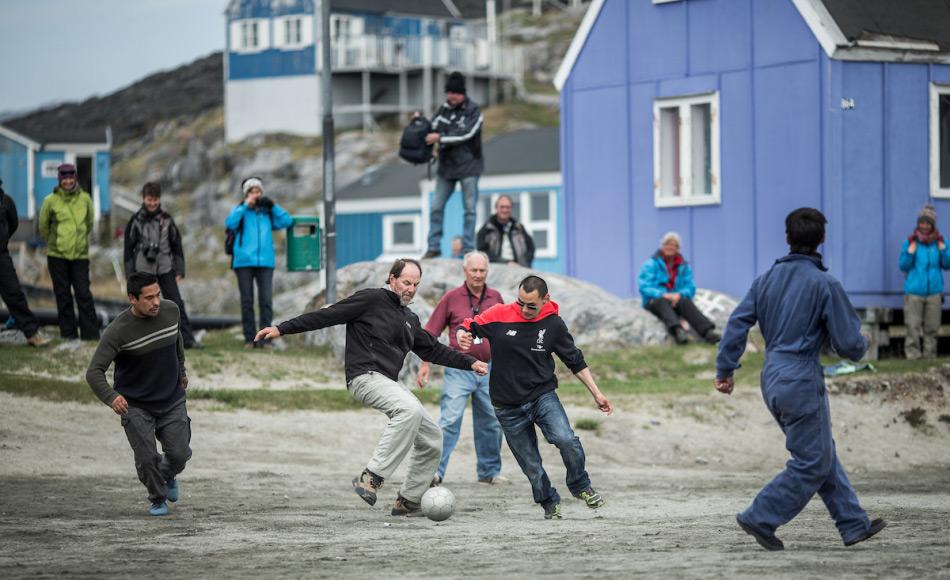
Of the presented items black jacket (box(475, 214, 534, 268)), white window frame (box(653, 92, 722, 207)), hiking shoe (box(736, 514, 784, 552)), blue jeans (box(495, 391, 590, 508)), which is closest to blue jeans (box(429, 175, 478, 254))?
black jacket (box(475, 214, 534, 268))

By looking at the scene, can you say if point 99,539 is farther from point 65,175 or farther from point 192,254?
point 192,254

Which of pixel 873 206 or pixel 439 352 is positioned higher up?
pixel 873 206

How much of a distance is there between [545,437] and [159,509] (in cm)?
292

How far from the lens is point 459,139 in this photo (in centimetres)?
1992

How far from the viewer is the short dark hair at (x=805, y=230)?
9.38 metres

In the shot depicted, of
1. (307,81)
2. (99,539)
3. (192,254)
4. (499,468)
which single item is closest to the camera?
(99,539)

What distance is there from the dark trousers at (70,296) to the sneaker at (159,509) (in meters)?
7.63

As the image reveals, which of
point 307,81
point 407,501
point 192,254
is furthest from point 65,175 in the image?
point 307,81

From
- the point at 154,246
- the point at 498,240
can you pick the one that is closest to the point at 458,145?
the point at 498,240

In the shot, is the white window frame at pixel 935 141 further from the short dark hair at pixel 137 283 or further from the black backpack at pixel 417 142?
the short dark hair at pixel 137 283

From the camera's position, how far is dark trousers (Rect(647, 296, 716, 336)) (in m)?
20.7

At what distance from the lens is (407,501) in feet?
37.7

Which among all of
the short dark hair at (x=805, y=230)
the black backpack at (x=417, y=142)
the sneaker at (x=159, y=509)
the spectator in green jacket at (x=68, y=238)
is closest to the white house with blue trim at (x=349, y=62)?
the black backpack at (x=417, y=142)

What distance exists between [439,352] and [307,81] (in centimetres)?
5699
